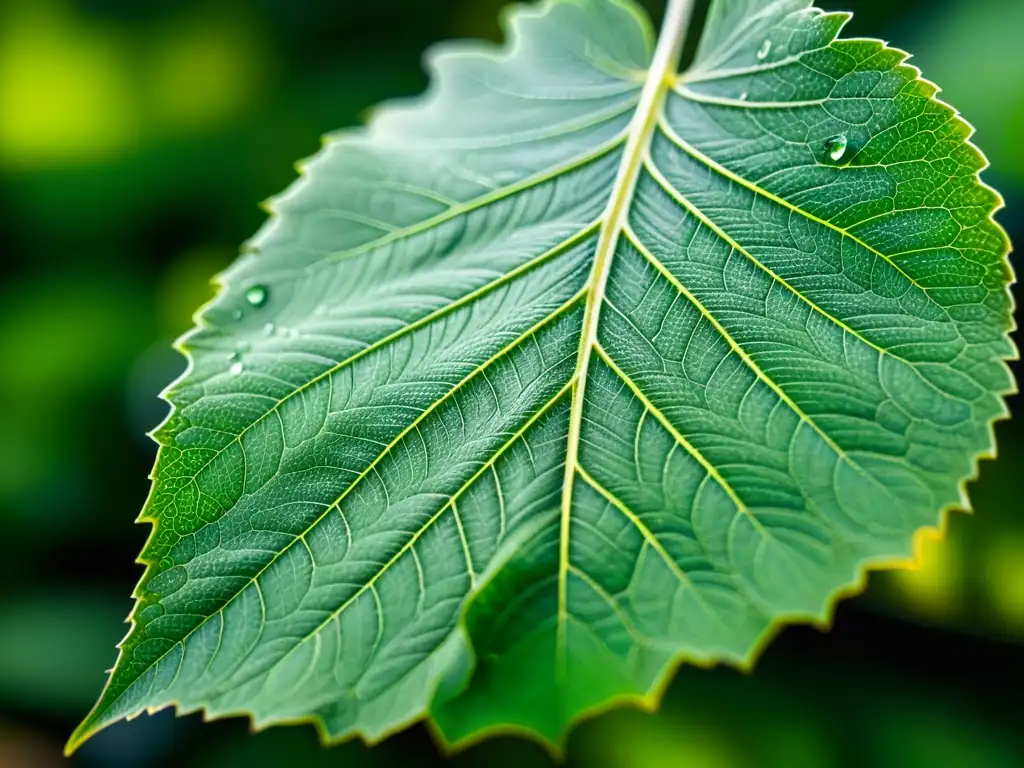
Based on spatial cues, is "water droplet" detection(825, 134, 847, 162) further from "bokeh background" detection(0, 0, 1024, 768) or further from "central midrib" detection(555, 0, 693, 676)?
"bokeh background" detection(0, 0, 1024, 768)

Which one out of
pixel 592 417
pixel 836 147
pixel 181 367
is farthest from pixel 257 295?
pixel 181 367

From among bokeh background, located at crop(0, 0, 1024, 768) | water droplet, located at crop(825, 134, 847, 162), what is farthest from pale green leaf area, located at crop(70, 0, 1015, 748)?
bokeh background, located at crop(0, 0, 1024, 768)

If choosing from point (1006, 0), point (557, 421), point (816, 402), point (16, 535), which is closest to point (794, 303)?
point (816, 402)

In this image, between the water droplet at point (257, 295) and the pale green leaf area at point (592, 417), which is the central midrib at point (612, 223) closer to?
the pale green leaf area at point (592, 417)

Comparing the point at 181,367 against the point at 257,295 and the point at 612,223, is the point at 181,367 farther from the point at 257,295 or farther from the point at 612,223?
the point at 612,223

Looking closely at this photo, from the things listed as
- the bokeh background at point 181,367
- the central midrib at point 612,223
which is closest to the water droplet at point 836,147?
the central midrib at point 612,223
